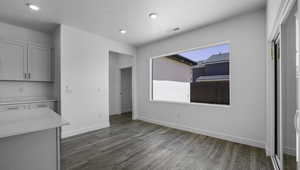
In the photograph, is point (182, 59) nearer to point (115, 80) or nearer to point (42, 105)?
point (115, 80)

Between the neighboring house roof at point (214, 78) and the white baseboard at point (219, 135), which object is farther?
the neighboring house roof at point (214, 78)

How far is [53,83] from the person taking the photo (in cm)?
355

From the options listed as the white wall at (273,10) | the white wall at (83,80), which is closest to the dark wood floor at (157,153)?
the white wall at (83,80)

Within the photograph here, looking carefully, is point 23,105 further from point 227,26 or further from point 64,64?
point 227,26

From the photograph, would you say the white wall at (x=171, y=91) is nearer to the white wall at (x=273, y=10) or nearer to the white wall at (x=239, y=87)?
the white wall at (x=239, y=87)

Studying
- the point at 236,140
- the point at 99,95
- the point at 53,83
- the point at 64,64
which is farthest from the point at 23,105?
the point at 236,140

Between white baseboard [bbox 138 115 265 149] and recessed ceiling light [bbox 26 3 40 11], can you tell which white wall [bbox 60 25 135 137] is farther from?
white baseboard [bbox 138 115 265 149]

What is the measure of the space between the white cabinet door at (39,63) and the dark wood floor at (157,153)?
5.93ft

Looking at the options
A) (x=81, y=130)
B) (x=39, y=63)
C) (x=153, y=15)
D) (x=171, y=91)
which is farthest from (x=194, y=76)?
(x=39, y=63)

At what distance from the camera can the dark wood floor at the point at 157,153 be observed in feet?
6.50

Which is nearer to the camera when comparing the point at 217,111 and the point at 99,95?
the point at 217,111

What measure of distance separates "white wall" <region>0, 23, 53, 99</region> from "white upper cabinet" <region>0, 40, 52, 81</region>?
28cm

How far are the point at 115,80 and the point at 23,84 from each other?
3253 mm

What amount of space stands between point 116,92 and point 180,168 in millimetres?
4745
